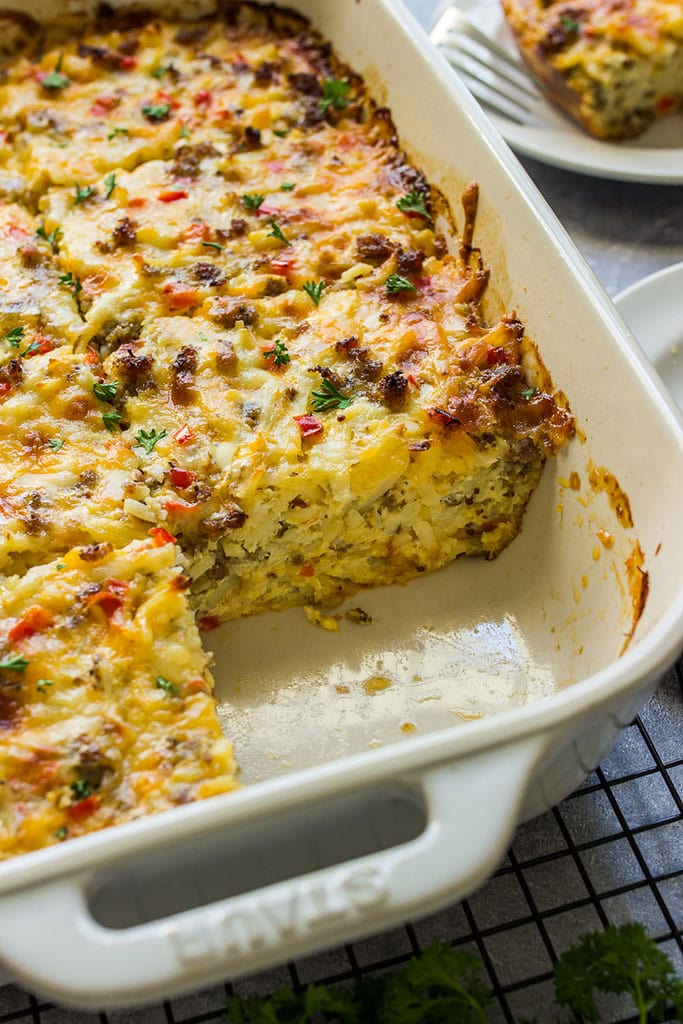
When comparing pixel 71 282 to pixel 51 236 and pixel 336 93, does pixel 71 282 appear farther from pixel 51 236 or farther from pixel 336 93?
pixel 336 93

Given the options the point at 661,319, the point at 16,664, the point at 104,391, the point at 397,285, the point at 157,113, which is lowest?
the point at 16,664

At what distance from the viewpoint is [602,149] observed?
4.27 meters

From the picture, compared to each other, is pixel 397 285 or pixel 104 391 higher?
pixel 397 285

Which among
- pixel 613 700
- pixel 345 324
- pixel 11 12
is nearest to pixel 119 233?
pixel 345 324

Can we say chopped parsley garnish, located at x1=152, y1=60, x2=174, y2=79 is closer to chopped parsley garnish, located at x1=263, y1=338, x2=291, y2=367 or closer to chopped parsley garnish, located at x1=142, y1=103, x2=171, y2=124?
chopped parsley garnish, located at x1=142, y1=103, x2=171, y2=124

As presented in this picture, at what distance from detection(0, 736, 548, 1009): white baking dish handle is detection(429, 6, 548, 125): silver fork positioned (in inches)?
127

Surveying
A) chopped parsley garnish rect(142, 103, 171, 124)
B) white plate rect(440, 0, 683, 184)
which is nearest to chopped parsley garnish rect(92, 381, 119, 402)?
chopped parsley garnish rect(142, 103, 171, 124)

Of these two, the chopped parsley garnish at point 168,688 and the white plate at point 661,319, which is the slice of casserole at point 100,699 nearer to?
the chopped parsley garnish at point 168,688

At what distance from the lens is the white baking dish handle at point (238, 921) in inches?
73.6

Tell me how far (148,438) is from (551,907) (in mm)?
1524

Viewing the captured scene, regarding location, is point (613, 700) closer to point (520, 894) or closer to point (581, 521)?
point (520, 894)

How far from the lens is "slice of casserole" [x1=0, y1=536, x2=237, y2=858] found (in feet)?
7.59

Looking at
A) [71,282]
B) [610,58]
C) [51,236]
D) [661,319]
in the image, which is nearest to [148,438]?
[71,282]

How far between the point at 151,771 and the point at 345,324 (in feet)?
4.63
